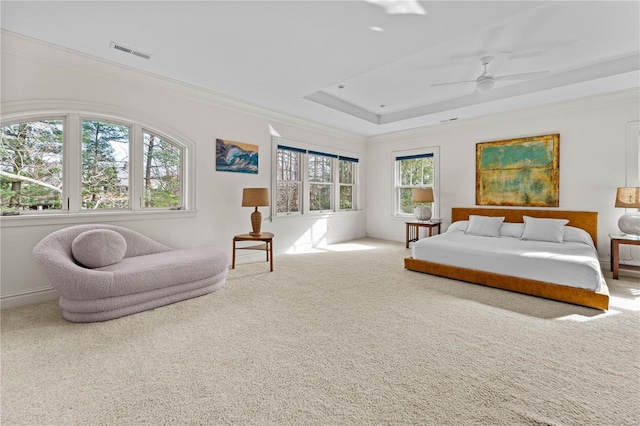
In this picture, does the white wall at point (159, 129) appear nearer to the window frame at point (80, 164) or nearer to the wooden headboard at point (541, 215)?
the window frame at point (80, 164)

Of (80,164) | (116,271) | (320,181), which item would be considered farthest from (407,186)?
(80,164)

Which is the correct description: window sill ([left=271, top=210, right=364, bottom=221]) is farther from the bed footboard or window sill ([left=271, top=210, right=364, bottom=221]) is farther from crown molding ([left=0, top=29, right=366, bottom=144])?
the bed footboard

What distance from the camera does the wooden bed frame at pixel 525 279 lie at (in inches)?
114

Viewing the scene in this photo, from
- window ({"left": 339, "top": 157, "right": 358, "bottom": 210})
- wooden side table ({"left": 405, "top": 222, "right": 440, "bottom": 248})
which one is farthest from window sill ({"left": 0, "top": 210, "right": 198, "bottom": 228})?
wooden side table ({"left": 405, "top": 222, "right": 440, "bottom": 248})

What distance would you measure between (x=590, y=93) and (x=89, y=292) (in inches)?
268

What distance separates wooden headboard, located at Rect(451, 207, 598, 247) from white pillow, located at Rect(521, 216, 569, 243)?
0.82 feet

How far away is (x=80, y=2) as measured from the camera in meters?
2.41

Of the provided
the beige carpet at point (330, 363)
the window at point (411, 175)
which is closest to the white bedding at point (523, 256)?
the beige carpet at point (330, 363)

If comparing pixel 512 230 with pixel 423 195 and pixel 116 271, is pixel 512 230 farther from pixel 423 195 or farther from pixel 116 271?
pixel 116 271

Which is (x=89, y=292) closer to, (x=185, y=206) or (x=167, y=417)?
(x=167, y=417)

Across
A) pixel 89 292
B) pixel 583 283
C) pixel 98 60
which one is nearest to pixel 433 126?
pixel 583 283

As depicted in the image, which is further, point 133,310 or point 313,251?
point 313,251

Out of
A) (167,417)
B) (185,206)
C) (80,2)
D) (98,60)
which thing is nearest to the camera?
(167,417)

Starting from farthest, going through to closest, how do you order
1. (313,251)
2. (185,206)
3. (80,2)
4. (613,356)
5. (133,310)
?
(313,251) → (185,206) → (133,310) → (80,2) → (613,356)
